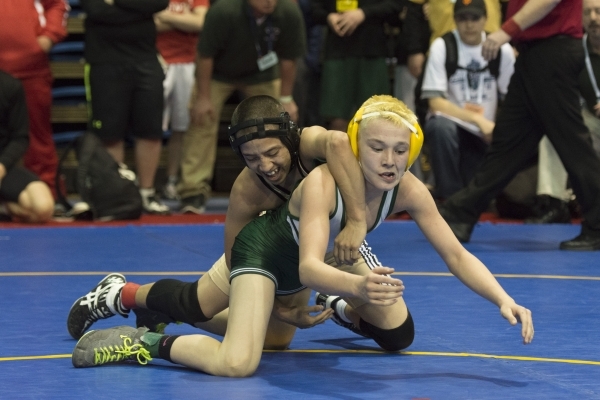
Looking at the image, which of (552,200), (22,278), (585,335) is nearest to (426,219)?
(585,335)

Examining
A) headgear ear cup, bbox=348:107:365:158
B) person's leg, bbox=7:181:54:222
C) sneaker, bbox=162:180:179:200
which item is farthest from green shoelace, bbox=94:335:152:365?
sneaker, bbox=162:180:179:200

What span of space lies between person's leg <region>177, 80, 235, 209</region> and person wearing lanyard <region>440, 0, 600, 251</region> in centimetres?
249

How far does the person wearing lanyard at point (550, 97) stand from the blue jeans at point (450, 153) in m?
1.21

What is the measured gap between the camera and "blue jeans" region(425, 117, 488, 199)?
26.1 feet

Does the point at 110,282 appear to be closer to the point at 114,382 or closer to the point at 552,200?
the point at 114,382

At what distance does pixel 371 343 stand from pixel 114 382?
1.13m

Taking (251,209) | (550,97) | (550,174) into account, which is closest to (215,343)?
(251,209)

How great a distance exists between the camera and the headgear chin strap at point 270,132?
151 inches

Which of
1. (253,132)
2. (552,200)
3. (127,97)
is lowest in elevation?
(552,200)

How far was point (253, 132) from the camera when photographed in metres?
3.83

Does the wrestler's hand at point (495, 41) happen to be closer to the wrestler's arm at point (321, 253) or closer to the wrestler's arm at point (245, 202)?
the wrestler's arm at point (245, 202)

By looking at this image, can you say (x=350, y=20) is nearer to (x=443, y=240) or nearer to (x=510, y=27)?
(x=510, y=27)

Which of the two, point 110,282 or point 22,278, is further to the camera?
point 22,278

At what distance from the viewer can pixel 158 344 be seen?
12.6ft
